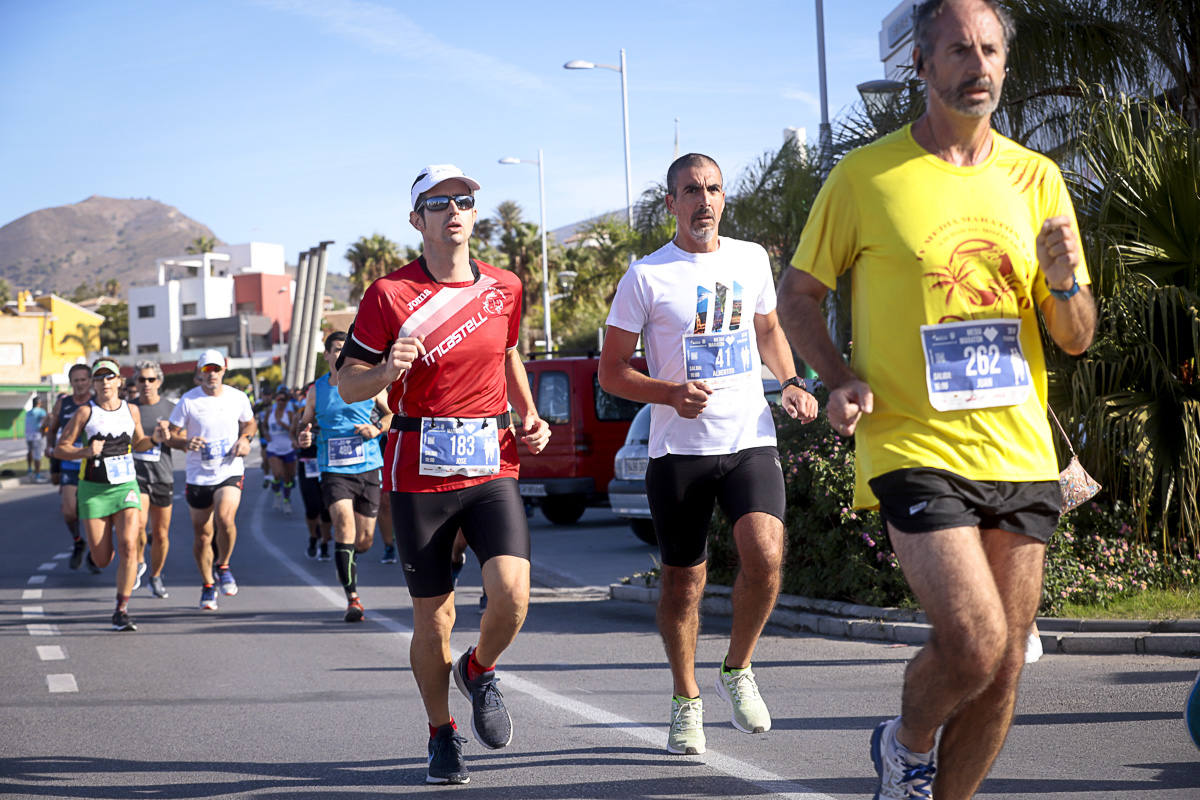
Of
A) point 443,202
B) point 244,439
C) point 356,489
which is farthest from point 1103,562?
point 244,439

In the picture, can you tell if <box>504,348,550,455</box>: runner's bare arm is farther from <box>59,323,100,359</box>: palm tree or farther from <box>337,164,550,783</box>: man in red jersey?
<box>59,323,100,359</box>: palm tree

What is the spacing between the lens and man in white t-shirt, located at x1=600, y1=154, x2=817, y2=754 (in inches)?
211

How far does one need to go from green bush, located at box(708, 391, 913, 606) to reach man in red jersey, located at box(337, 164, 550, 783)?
169 inches

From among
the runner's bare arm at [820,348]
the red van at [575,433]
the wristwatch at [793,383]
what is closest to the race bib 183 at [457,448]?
the wristwatch at [793,383]

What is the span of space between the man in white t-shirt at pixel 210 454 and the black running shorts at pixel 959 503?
28.4 ft

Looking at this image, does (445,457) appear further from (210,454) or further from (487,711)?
(210,454)

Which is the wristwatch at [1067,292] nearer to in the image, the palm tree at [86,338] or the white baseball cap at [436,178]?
the white baseball cap at [436,178]

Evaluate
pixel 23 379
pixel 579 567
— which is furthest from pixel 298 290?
pixel 23 379

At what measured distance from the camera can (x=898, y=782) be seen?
12.0 feet

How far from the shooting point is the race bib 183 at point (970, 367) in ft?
11.8

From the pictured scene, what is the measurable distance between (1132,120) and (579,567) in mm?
6680

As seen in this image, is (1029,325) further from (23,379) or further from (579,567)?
(23,379)

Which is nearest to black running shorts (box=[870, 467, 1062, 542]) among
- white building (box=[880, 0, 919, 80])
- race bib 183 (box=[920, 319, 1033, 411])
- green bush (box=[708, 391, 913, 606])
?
race bib 183 (box=[920, 319, 1033, 411])

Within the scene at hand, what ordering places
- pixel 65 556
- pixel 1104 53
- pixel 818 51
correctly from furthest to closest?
pixel 818 51, pixel 65 556, pixel 1104 53
